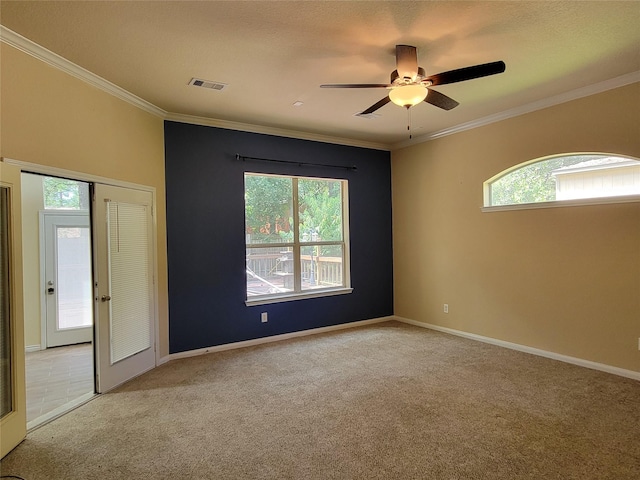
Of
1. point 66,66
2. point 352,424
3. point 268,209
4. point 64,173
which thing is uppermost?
point 66,66

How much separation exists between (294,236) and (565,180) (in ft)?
11.1

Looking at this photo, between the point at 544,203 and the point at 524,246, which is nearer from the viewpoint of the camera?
the point at 544,203

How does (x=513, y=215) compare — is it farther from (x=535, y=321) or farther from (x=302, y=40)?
(x=302, y=40)

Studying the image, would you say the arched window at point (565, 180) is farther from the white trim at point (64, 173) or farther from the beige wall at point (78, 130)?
the white trim at point (64, 173)

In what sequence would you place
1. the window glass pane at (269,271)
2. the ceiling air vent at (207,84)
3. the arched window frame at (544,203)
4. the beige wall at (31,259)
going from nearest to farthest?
1. the ceiling air vent at (207,84)
2. the arched window frame at (544,203)
3. the beige wall at (31,259)
4. the window glass pane at (269,271)

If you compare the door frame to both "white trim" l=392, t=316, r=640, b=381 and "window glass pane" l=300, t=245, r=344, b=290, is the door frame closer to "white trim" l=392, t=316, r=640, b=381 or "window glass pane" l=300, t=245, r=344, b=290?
"window glass pane" l=300, t=245, r=344, b=290

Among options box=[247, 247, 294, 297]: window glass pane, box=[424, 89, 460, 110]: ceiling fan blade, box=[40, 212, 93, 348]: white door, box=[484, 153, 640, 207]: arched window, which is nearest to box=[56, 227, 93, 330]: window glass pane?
box=[40, 212, 93, 348]: white door

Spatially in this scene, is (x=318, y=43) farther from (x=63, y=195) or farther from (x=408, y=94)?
(x=63, y=195)

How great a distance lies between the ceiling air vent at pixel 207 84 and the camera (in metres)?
3.38

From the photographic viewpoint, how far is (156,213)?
4.13 metres

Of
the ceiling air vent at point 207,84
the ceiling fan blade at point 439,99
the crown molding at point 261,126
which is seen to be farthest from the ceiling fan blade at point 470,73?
the crown molding at point 261,126

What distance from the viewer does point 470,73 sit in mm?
2375

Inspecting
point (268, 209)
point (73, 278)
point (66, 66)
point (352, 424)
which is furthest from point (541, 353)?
point (73, 278)

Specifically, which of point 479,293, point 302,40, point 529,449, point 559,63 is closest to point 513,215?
point 479,293
